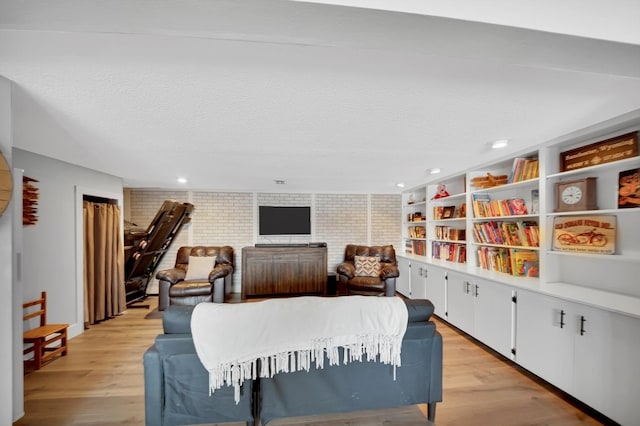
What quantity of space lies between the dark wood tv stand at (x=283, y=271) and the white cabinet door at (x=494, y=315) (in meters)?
2.67

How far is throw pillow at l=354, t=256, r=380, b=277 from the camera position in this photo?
14.6ft

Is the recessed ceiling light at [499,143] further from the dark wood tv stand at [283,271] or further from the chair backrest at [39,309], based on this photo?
the chair backrest at [39,309]

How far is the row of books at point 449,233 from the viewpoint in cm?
370

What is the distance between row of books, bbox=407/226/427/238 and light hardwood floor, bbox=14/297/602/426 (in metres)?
2.17

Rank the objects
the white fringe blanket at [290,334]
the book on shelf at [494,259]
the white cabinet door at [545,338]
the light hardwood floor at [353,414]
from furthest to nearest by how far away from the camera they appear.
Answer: the book on shelf at [494,259] < the white cabinet door at [545,338] < the light hardwood floor at [353,414] < the white fringe blanket at [290,334]

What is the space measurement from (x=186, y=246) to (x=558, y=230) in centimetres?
543

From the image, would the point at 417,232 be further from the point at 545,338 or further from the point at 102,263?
the point at 102,263

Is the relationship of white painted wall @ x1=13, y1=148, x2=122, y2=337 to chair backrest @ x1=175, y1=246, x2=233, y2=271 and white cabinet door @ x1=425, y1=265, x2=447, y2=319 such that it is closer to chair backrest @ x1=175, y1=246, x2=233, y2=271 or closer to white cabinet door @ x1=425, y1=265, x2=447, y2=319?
chair backrest @ x1=175, y1=246, x2=233, y2=271

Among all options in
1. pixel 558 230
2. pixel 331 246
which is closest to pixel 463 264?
pixel 558 230

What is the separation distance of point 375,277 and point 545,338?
2.43 m

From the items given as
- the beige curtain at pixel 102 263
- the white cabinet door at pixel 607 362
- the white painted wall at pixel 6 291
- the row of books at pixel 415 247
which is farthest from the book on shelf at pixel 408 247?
the white painted wall at pixel 6 291

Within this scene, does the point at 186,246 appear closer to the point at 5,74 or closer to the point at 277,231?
the point at 277,231

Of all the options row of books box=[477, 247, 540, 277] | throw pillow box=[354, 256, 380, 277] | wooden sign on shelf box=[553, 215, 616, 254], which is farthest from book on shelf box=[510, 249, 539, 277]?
throw pillow box=[354, 256, 380, 277]

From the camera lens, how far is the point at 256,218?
17.2 feet
